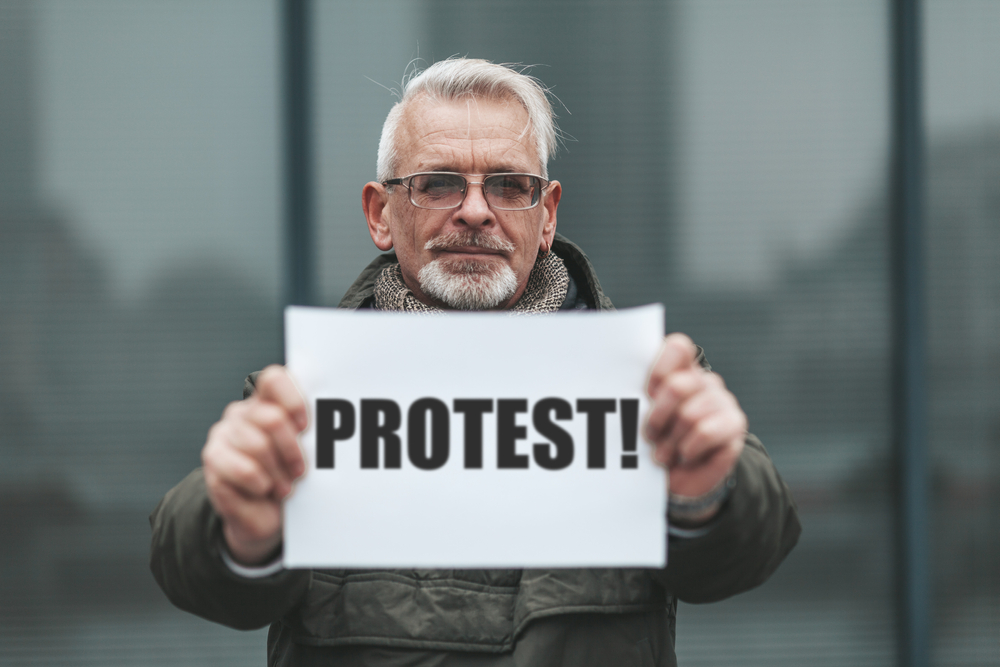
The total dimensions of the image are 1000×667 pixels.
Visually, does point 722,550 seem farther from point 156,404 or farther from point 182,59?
point 182,59

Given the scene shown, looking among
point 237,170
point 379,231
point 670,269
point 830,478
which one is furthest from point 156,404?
point 830,478

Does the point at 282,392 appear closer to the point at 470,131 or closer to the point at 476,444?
the point at 476,444

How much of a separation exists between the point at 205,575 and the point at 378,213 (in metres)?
0.88

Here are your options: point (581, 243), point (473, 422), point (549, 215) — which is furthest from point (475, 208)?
point (581, 243)

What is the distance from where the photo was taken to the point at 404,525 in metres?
0.78

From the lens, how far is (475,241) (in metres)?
1.28

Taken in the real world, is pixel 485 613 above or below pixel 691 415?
below

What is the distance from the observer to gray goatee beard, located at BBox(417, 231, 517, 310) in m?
1.28

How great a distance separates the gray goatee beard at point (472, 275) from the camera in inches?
50.3

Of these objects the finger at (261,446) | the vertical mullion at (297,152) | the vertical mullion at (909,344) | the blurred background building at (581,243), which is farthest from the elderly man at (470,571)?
the vertical mullion at (909,344)

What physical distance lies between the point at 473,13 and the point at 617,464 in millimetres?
2166

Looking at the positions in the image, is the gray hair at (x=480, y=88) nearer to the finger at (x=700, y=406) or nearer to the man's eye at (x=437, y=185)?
the man's eye at (x=437, y=185)

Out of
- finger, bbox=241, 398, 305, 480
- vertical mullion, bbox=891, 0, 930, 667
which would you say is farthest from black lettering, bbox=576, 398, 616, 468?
vertical mullion, bbox=891, 0, 930, 667

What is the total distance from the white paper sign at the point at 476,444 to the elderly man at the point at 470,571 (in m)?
0.04
